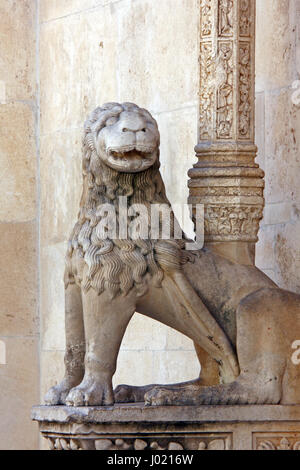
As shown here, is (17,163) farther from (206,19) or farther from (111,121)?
(111,121)

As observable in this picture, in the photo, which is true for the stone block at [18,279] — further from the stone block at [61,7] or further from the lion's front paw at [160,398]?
the lion's front paw at [160,398]

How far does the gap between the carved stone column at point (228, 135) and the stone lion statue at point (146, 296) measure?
0.37ft

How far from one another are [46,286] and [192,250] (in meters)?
2.39

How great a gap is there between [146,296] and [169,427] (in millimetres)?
431

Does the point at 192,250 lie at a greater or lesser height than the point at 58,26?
lesser

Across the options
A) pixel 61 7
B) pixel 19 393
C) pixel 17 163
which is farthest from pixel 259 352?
pixel 61 7

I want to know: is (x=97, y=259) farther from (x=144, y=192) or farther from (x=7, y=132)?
(x=7, y=132)

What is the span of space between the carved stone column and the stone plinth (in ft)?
1.84

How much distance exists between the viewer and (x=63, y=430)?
4238 millimetres

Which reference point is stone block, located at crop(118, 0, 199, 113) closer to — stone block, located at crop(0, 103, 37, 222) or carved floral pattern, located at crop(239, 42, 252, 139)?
stone block, located at crop(0, 103, 37, 222)

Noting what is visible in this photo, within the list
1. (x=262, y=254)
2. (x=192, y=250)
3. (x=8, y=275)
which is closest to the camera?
(x=192, y=250)

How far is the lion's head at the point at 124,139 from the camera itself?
14.3ft

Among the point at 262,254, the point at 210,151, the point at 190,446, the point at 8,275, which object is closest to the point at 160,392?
the point at 190,446

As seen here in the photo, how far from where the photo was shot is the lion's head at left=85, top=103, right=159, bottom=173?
4359mm
